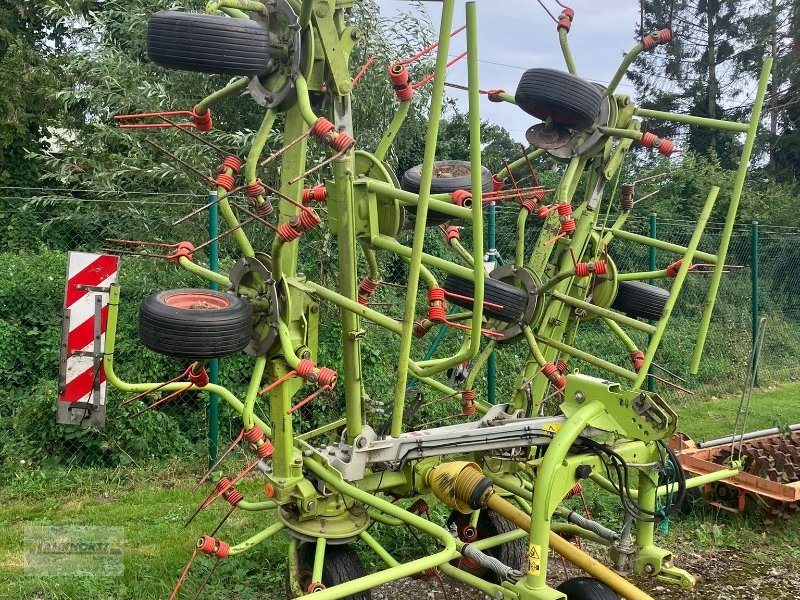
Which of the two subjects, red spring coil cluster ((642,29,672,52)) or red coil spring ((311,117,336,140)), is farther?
red spring coil cluster ((642,29,672,52))

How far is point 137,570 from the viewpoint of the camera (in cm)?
454

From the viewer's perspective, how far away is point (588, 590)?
3.57m

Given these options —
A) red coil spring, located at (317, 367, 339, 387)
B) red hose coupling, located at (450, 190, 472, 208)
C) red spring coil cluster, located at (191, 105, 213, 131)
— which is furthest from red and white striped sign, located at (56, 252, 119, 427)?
red hose coupling, located at (450, 190, 472, 208)

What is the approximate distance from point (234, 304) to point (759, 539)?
4.13 metres

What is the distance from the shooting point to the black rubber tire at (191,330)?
3262 millimetres

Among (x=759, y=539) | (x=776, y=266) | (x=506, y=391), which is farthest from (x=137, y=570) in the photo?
(x=776, y=266)

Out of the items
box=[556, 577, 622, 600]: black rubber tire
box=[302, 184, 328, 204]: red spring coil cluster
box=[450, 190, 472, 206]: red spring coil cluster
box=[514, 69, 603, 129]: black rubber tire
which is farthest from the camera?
box=[514, 69, 603, 129]: black rubber tire

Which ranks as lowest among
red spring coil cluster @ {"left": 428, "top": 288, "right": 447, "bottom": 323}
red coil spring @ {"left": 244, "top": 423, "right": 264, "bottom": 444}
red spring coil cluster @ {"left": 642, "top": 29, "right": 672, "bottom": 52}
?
red coil spring @ {"left": 244, "top": 423, "right": 264, "bottom": 444}

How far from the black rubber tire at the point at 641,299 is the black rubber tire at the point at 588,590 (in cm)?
239

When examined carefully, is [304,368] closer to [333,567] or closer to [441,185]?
[333,567]

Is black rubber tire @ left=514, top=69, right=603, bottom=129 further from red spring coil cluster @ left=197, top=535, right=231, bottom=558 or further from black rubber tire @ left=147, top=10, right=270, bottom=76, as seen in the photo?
red spring coil cluster @ left=197, top=535, right=231, bottom=558

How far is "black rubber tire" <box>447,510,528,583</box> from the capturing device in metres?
4.59

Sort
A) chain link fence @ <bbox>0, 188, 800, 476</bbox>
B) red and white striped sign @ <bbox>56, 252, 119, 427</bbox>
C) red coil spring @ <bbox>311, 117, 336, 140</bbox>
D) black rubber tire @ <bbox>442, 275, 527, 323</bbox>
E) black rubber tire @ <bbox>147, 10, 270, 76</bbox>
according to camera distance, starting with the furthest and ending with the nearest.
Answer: chain link fence @ <bbox>0, 188, 800, 476</bbox> → red and white striped sign @ <bbox>56, 252, 119, 427</bbox> → black rubber tire @ <bbox>442, 275, 527, 323</bbox> → red coil spring @ <bbox>311, 117, 336, 140</bbox> → black rubber tire @ <bbox>147, 10, 270, 76</bbox>

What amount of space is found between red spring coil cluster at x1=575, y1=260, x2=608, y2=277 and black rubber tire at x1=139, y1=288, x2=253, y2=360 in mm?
2210
